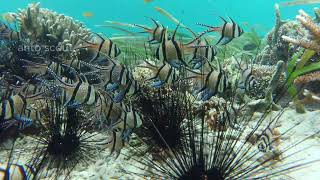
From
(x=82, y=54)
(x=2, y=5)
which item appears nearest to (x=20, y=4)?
(x=2, y=5)

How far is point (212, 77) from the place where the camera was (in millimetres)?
3180

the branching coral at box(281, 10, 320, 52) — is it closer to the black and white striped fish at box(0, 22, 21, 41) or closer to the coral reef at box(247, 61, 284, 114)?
the coral reef at box(247, 61, 284, 114)

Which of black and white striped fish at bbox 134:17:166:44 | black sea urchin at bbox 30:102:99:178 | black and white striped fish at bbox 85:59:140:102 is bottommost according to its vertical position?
black sea urchin at bbox 30:102:99:178

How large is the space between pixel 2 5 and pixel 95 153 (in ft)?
354

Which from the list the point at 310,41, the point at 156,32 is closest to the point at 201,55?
the point at 156,32

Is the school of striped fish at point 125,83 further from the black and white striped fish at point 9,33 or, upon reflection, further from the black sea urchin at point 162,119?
the black and white striped fish at point 9,33

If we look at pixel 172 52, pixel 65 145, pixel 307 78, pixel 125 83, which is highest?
pixel 172 52

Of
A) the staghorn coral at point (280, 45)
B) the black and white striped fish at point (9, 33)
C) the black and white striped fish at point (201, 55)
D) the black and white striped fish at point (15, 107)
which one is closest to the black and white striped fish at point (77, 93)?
the black and white striped fish at point (15, 107)

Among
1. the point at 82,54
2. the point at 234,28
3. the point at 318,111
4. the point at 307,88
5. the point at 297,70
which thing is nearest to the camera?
the point at 234,28

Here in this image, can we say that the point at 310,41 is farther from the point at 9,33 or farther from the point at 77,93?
the point at 9,33

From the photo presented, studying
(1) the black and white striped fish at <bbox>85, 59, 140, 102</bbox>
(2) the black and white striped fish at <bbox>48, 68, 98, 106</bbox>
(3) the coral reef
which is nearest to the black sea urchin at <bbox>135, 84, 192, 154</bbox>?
(1) the black and white striped fish at <bbox>85, 59, 140, 102</bbox>

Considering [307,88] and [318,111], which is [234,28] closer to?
[318,111]

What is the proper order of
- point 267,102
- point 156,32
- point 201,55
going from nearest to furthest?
point 201,55 < point 156,32 < point 267,102

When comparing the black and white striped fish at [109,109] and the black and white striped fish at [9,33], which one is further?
the black and white striped fish at [9,33]
